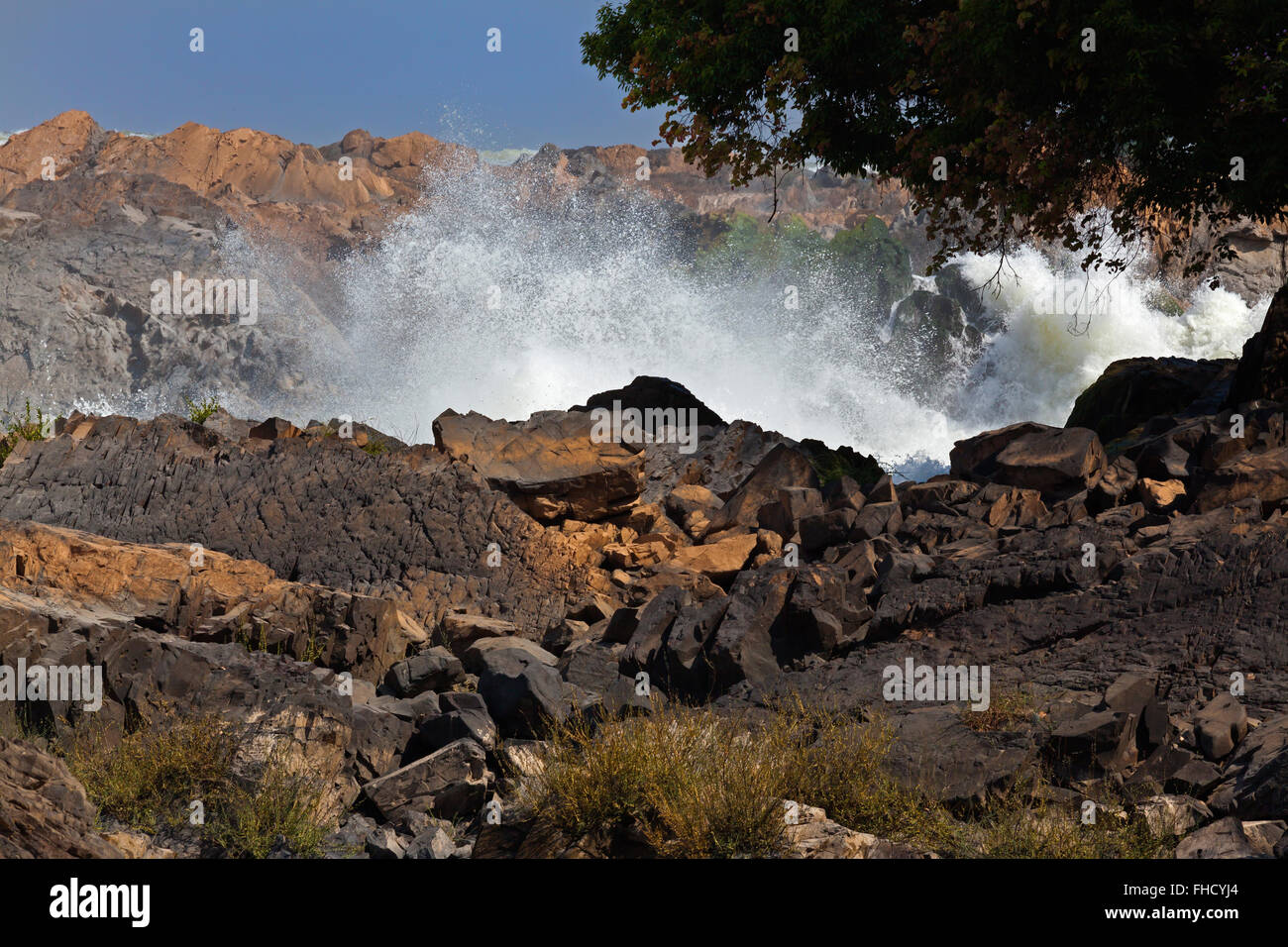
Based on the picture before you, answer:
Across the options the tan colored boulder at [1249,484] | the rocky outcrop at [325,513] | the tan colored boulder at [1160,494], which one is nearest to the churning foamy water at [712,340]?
the rocky outcrop at [325,513]

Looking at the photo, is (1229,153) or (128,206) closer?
(1229,153)

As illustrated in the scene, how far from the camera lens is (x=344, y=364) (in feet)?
168

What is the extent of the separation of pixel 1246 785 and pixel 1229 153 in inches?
308

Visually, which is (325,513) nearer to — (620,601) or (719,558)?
(620,601)

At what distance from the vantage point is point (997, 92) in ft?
36.9

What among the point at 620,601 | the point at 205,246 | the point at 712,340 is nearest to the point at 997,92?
the point at 620,601

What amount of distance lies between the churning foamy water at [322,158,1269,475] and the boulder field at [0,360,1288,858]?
66.0 feet

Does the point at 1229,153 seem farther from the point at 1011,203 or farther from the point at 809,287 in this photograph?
the point at 809,287

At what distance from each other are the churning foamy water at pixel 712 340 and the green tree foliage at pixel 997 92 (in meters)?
18.8

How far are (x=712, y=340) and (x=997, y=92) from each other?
33543 millimetres

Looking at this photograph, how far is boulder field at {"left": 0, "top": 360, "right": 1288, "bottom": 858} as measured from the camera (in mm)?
5422

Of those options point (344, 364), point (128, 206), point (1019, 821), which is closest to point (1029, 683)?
point (1019, 821)

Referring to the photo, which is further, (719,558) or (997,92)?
(997,92)

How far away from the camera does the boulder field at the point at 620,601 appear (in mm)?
5422
